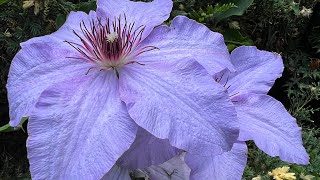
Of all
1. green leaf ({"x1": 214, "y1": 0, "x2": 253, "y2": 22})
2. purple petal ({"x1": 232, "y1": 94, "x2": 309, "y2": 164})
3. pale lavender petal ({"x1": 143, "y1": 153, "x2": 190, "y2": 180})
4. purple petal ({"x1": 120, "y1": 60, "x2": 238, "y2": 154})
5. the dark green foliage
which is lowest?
the dark green foliage

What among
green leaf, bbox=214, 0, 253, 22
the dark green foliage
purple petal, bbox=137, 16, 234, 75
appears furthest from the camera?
green leaf, bbox=214, 0, 253, 22

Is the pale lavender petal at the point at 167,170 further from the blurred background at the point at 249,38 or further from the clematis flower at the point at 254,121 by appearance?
the blurred background at the point at 249,38

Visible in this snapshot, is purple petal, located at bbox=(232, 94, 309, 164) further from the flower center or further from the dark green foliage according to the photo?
the dark green foliage

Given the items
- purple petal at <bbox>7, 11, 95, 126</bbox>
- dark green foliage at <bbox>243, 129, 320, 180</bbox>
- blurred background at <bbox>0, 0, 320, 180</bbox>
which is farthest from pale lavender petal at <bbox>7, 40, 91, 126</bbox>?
dark green foliage at <bbox>243, 129, 320, 180</bbox>

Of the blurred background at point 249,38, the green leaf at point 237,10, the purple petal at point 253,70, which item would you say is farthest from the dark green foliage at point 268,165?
the purple petal at point 253,70

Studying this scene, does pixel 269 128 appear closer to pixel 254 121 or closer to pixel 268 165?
pixel 254 121

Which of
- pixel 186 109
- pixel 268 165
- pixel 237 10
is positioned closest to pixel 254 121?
pixel 186 109
